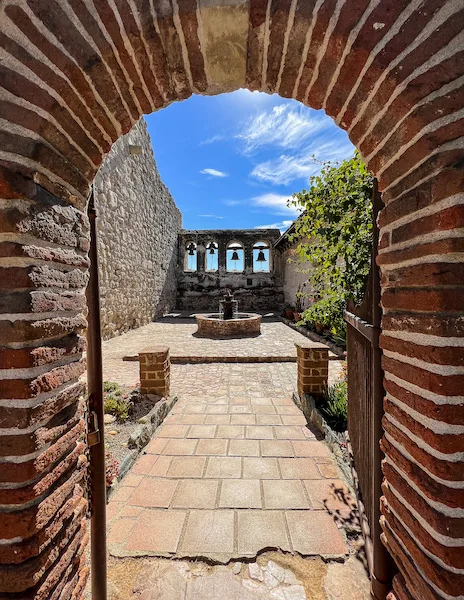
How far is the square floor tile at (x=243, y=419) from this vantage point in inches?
125

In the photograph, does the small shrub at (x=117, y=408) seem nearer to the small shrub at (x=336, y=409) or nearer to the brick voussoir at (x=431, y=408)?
the small shrub at (x=336, y=409)

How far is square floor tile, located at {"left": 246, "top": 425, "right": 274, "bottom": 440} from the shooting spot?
2883 mm

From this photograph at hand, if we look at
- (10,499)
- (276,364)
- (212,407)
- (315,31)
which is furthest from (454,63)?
(276,364)

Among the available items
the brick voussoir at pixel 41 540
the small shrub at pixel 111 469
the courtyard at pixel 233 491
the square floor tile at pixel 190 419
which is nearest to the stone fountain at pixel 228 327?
the courtyard at pixel 233 491

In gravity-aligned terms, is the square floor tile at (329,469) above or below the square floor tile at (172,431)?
below

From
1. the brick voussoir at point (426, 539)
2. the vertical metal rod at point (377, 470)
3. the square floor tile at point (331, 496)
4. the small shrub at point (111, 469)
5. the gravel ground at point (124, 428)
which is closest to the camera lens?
the brick voussoir at point (426, 539)

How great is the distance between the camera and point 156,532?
5.88 feet

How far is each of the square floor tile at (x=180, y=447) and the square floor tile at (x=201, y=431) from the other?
0.12 meters

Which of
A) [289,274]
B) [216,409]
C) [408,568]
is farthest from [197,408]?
[289,274]

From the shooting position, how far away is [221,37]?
1.03 metres

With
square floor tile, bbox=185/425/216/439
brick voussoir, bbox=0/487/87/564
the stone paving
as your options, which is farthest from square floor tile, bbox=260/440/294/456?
the stone paving

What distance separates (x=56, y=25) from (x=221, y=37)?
57cm

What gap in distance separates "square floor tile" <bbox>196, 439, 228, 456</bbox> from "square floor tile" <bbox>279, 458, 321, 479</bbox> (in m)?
0.58

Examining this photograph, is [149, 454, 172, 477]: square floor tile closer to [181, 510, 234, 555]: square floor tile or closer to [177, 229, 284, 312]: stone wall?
[181, 510, 234, 555]: square floor tile
